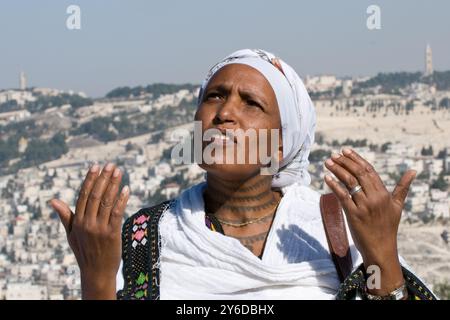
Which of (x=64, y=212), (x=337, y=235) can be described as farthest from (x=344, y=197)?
(x=64, y=212)

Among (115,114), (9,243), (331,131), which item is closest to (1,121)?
(115,114)

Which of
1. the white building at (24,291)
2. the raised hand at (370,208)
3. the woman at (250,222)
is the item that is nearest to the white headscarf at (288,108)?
the woman at (250,222)

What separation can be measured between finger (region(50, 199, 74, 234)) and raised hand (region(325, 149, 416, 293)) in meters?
0.37

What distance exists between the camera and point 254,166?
5.84 ft

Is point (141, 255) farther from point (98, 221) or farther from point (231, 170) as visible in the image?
point (98, 221)

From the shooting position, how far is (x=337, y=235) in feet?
5.72

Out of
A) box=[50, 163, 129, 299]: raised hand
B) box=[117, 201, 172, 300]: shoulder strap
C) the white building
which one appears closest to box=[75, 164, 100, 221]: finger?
box=[50, 163, 129, 299]: raised hand

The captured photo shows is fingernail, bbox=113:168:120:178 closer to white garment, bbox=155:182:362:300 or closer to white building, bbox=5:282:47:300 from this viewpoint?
white garment, bbox=155:182:362:300

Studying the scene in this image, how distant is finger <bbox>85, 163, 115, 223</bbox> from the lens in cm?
148

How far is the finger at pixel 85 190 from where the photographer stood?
149cm

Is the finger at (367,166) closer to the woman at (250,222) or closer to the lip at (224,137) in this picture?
the woman at (250,222)

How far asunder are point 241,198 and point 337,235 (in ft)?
0.63
